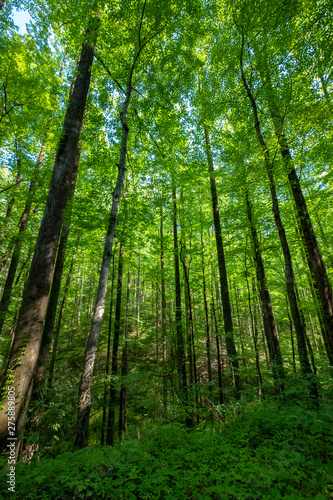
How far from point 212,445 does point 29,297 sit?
416 centimetres

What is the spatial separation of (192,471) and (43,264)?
428 cm

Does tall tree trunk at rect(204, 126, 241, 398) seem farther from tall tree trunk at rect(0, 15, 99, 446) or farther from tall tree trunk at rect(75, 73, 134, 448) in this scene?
tall tree trunk at rect(0, 15, 99, 446)

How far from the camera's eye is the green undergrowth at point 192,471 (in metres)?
2.17

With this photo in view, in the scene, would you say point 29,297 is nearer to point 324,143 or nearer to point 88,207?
point 88,207

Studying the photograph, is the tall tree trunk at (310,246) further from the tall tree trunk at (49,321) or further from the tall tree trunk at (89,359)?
the tall tree trunk at (49,321)

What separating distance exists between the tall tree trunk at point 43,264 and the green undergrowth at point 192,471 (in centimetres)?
131

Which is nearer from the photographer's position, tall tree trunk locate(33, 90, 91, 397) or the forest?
the forest

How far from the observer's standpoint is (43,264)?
14.4 feet

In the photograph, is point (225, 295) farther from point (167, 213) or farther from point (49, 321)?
point (49, 321)

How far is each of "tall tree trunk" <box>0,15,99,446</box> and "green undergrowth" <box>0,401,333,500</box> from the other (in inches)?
51.4

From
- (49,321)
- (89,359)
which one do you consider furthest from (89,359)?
(49,321)

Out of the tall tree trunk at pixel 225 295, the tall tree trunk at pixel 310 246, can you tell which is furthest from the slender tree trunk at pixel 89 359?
the tall tree trunk at pixel 310 246

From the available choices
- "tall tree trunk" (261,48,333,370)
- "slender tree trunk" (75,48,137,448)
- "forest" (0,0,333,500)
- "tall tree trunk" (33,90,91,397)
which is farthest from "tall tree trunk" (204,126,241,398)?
"tall tree trunk" (33,90,91,397)

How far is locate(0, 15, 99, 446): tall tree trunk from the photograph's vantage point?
362 centimetres
